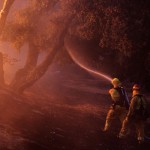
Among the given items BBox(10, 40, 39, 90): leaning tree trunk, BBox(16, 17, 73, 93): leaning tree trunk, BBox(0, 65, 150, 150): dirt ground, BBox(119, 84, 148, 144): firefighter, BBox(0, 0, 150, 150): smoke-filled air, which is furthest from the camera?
BBox(10, 40, 39, 90): leaning tree trunk

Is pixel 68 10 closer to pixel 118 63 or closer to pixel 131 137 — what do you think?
pixel 118 63

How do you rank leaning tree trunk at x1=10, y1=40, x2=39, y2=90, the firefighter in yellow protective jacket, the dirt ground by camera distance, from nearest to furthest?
the dirt ground → the firefighter in yellow protective jacket → leaning tree trunk at x1=10, y1=40, x2=39, y2=90

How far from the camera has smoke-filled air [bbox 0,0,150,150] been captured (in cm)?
951

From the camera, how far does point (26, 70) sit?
2012cm

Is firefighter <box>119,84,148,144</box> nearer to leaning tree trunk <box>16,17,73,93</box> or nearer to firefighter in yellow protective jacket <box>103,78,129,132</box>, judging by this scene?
firefighter in yellow protective jacket <box>103,78,129,132</box>

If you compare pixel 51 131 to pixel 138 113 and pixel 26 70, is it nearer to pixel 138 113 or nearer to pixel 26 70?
pixel 138 113

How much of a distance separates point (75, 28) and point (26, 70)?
14.2 ft

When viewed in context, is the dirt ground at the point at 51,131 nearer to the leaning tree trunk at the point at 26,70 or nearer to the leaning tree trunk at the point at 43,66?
the leaning tree trunk at the point at 43,66

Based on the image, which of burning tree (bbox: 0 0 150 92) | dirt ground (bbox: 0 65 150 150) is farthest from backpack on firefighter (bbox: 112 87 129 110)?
burning tree (bbox: 0 0 150 92)

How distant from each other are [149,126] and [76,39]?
806 cm

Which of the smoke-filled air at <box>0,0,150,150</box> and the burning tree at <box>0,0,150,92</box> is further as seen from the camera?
the burning tree at <box>0,0,150,92</box>

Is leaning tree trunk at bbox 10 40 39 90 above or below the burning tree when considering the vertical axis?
below

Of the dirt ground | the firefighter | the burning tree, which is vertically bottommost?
the dirt ground

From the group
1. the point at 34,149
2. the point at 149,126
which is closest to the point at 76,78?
the point at 149,126
